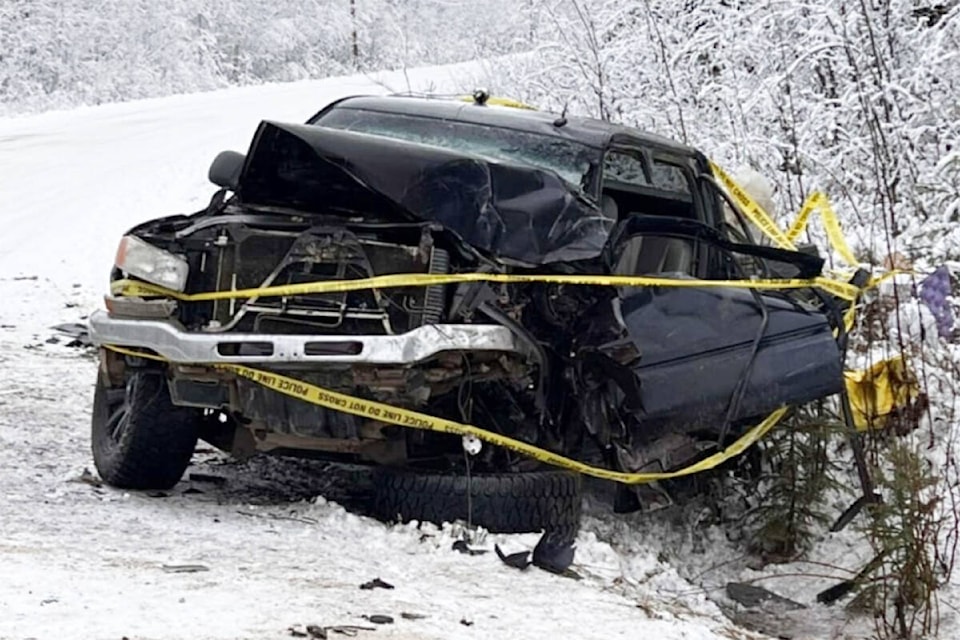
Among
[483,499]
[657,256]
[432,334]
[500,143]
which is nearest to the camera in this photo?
[432,334]

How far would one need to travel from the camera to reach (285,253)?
4336 mm

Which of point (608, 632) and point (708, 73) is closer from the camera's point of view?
point (608, 632)

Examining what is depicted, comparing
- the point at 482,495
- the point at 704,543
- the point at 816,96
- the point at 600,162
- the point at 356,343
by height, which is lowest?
the point at 704,543

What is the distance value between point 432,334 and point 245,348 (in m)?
0.63

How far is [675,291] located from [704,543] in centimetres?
161

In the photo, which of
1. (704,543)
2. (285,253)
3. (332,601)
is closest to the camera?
(332,601)

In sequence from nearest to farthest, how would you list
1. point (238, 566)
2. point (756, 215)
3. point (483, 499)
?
1. point (238, 566)
2. point (483, 499)
3. point (756, 215)

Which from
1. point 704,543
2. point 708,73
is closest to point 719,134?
point 708,73

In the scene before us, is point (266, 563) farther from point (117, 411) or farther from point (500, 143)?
point (500, 143)

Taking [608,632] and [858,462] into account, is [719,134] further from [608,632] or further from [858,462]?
[608,632]

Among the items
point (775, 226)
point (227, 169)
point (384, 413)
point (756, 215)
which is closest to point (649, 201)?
point (756, 215)

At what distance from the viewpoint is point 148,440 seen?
4.64 meters

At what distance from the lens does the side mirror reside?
15.9ft

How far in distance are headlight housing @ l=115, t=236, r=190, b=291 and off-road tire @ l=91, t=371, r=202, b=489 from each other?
377 mm
